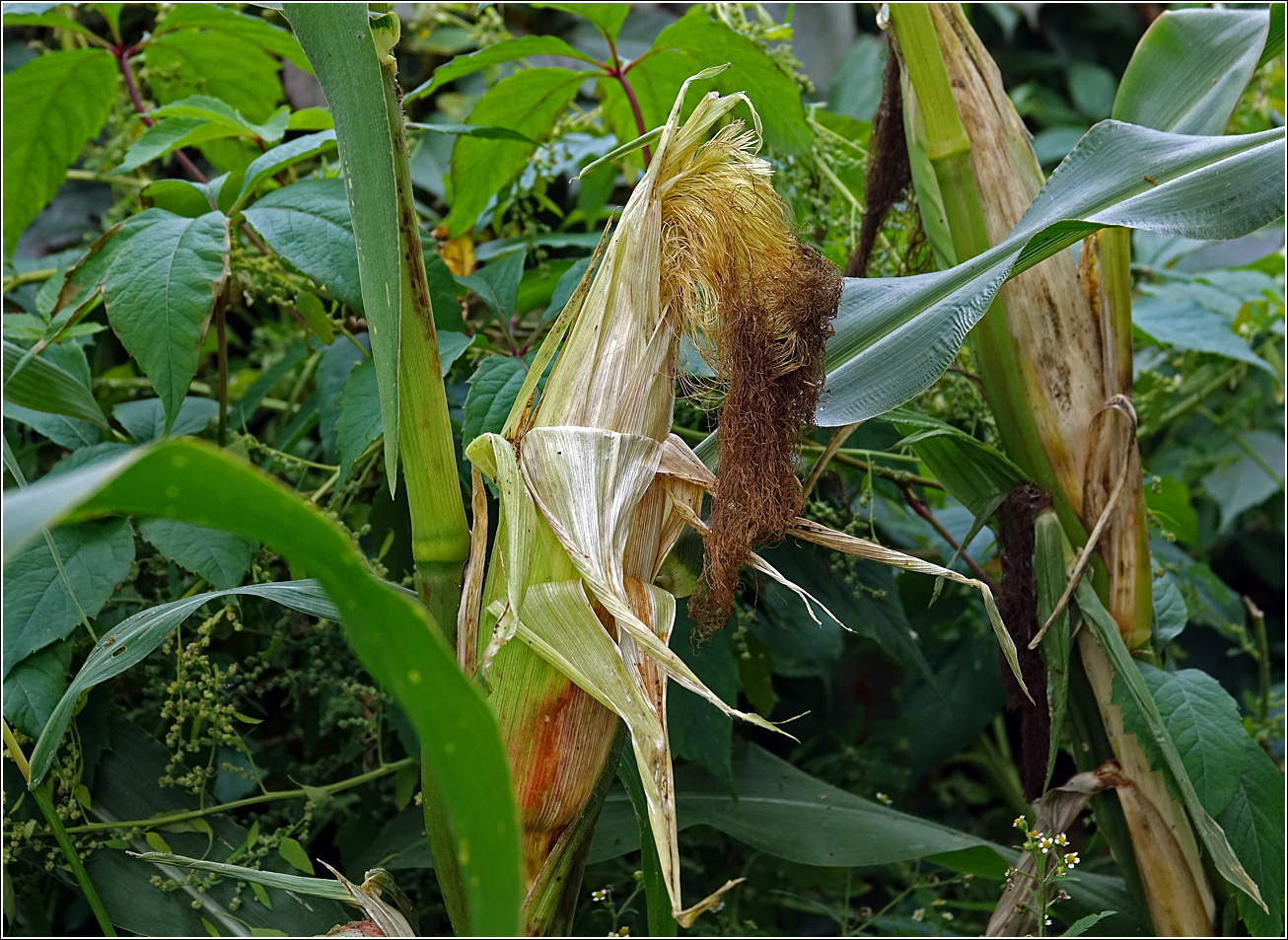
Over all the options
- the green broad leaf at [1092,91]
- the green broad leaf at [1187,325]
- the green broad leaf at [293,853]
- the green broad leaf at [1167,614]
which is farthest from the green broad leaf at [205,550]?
the green broad leaf at [1092,91]

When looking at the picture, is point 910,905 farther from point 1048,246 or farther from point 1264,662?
point 1048,246

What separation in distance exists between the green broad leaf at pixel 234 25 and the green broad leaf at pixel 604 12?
6.3 inches

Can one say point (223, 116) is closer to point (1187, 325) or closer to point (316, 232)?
point (316, 232)

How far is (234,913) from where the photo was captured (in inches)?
16.5

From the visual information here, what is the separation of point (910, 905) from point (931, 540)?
0.29m

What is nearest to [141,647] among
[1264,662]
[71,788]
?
[71,788]

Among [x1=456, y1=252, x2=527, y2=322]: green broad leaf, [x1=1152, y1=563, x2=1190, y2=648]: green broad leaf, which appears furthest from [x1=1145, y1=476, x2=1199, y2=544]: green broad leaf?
[x1=456, y1=252, x2=527, y2=322]: green broad leaf

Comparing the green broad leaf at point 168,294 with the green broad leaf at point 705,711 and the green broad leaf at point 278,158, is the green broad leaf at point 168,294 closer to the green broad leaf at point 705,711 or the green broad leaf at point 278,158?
the green broad leaf at point 278,158

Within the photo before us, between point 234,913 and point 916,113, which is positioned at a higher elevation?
point 916,113

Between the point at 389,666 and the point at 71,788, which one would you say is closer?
the point at 389,666

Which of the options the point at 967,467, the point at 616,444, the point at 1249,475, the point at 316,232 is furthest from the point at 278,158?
the point at 1249,475

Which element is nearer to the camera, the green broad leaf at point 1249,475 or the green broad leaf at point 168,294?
the green broad leaf at point 168,294

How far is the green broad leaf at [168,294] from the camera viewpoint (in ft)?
1.28

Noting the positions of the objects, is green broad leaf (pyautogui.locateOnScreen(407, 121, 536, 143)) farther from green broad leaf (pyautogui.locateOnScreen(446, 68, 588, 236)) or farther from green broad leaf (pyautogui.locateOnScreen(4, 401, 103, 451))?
green broad leaf (pyautogui.locateOnScreen(4, 401, 103, 451))
